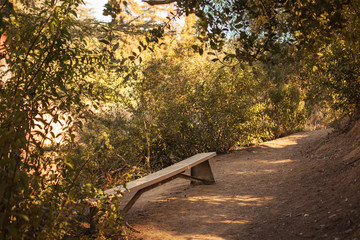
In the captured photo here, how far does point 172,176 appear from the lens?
190 inches

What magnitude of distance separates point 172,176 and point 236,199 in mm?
1071

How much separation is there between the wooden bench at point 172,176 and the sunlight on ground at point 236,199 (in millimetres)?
408

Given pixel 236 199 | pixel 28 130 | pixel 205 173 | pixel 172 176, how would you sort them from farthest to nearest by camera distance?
1. pixel 205 173
2. pixel 236 199
3. pixel 172 176
4. pixel 28 130

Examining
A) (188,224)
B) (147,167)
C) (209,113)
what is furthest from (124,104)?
(188,224)

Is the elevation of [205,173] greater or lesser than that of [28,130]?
lesser

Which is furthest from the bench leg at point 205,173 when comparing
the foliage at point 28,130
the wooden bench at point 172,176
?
the foliage at point 28,130

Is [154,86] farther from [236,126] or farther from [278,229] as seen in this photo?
[278,229]

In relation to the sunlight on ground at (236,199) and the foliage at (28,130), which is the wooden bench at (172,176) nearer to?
the sunlight on ground at (236,199)

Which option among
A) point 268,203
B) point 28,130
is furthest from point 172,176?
point 28,130

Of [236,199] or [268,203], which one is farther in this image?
[236,199]

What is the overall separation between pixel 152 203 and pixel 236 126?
4339 mm

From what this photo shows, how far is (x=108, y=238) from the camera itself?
12.2 ft

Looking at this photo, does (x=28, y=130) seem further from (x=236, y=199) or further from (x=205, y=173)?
(x=205, y=173)

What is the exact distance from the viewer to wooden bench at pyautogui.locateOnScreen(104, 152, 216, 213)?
13.6 ft
